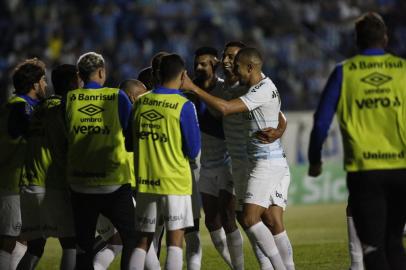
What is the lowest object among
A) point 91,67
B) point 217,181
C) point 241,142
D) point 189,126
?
point 217,181

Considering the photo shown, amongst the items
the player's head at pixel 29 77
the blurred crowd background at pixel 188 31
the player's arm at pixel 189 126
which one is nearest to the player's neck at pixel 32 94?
the player's head at pixel 29 77

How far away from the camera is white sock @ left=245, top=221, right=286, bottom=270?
941 centimetres

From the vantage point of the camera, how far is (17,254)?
9.73 meters

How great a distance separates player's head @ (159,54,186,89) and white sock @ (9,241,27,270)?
8.05ft

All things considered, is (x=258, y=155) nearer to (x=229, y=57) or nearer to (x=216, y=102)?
(x=216, y=102)

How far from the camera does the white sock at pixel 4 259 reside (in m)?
9.29

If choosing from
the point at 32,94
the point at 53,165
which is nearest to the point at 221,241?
the point at 53,165

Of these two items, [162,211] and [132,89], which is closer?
[162,211]

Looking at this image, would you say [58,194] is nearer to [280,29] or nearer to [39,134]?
[39,134]

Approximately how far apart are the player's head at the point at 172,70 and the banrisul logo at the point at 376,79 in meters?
1.74

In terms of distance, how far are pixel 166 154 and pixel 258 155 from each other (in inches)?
60.1

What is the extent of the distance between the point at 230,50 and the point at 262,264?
2.20 meters

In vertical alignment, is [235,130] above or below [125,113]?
below

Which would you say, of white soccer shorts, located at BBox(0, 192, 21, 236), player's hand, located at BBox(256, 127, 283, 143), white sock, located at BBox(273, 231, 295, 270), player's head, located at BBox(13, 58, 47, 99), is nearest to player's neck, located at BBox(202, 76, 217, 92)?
player's hand, located at BBox(256, 127, 283, 143)
